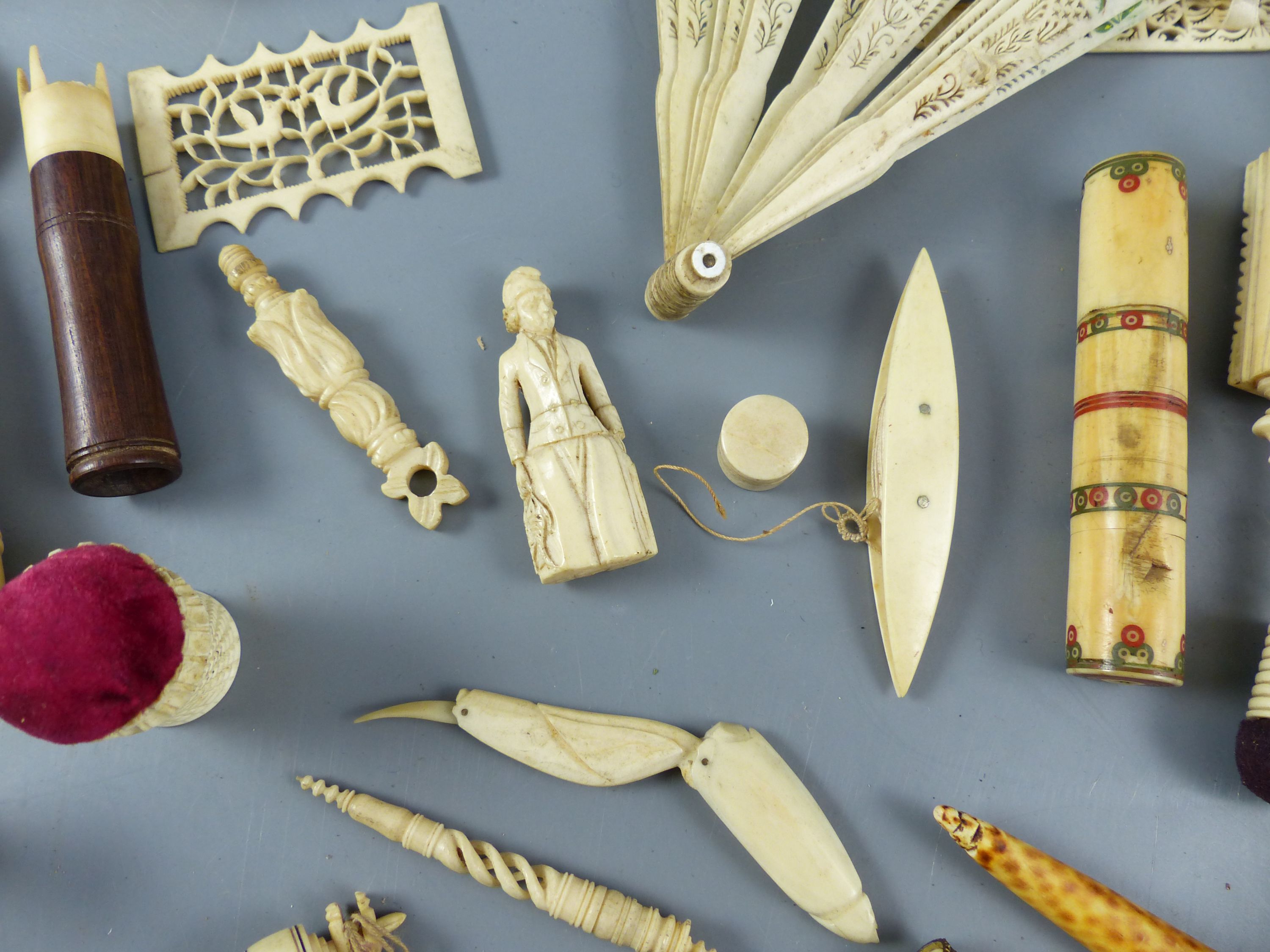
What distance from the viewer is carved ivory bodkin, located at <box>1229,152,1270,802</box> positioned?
1.36 meters

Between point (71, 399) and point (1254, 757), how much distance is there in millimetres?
2103

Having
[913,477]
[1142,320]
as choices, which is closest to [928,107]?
[1142,320]

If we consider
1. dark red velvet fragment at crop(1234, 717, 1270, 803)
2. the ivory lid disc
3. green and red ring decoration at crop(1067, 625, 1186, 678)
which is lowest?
dark red velvet fragment at crop(1234, 717, 1270, 803)

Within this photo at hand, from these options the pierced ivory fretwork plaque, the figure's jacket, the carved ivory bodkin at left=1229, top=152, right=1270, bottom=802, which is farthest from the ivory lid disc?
the carved ivory bodkin at left=1229, top=152, right=1270, bottom=802

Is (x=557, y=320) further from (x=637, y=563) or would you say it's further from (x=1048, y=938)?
(x=1048, y=938)

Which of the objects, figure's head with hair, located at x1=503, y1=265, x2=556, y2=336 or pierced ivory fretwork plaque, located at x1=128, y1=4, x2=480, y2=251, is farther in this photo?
pierced ivory fretwork plaque, located at x1=128, y1=4, x2=480, y2=251

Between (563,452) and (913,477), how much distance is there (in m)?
0.63

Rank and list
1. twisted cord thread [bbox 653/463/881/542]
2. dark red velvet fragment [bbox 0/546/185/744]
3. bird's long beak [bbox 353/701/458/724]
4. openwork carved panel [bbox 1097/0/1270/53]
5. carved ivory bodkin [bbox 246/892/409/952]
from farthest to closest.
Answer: openwork carved panel [bbox 1097/0/1270/53] < twisted cord thread [bbox 653/463/881/542] < bird's long beak [bbox 353/701/458/724] < carved ivory bodkin [bbox 246/892/409/952] < dark red velvet fragment [bbox 0/546/185/744]

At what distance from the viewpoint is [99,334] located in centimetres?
135

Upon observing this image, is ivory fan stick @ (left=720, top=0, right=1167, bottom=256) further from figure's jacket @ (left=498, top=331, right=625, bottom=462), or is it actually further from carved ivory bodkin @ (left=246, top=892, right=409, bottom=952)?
carved ivory bodkin @ (left=246, top=892, right=409, bottom=952)

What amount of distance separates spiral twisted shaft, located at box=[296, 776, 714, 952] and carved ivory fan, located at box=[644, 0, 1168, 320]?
101 cm

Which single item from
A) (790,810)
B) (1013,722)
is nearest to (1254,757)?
(1013,722)

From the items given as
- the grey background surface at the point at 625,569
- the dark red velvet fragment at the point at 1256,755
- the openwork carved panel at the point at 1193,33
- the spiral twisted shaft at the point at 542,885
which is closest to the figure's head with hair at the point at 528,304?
the grey background surface at the point at 625,569

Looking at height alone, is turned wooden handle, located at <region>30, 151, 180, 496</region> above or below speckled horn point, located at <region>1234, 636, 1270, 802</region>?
above
